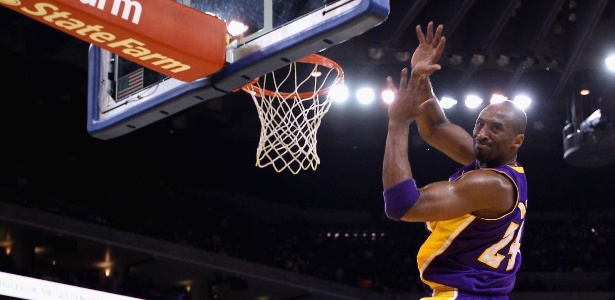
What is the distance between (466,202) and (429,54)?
0.71m

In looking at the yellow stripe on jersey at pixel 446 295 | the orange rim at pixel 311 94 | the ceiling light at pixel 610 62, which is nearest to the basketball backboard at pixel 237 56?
the orange rim at pixel 311 94

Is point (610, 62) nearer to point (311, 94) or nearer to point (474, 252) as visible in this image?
point (311, 94)

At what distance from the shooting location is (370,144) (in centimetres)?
2233

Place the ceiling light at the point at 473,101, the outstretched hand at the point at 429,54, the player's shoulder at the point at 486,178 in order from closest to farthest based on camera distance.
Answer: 1. the player's shoulder at the point at 486,178
2. the outstretched hand at the point at 429,54
3. the ceiling light at the point at 473,101

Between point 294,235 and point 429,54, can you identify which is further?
point 294,235

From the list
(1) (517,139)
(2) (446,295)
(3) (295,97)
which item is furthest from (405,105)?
(3) (295,97)

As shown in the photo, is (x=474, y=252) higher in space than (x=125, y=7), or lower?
lower

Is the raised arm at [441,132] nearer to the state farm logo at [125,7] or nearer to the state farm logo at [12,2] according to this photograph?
the state farm logo at [125,7]

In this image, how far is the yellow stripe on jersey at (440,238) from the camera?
3611 millimetres

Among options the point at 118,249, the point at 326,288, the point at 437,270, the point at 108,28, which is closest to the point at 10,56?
the point at 118,249

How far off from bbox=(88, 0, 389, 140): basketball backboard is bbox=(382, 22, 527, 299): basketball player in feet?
5.81

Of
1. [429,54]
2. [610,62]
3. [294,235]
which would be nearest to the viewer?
[429,54]

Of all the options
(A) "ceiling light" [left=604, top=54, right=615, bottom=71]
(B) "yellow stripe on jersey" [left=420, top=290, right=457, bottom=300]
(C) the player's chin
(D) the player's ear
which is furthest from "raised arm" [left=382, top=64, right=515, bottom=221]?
(A) "ceiling light" [left=604, top=54, right=615, bottom=71]

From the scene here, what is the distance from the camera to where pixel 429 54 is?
3.79 metres
